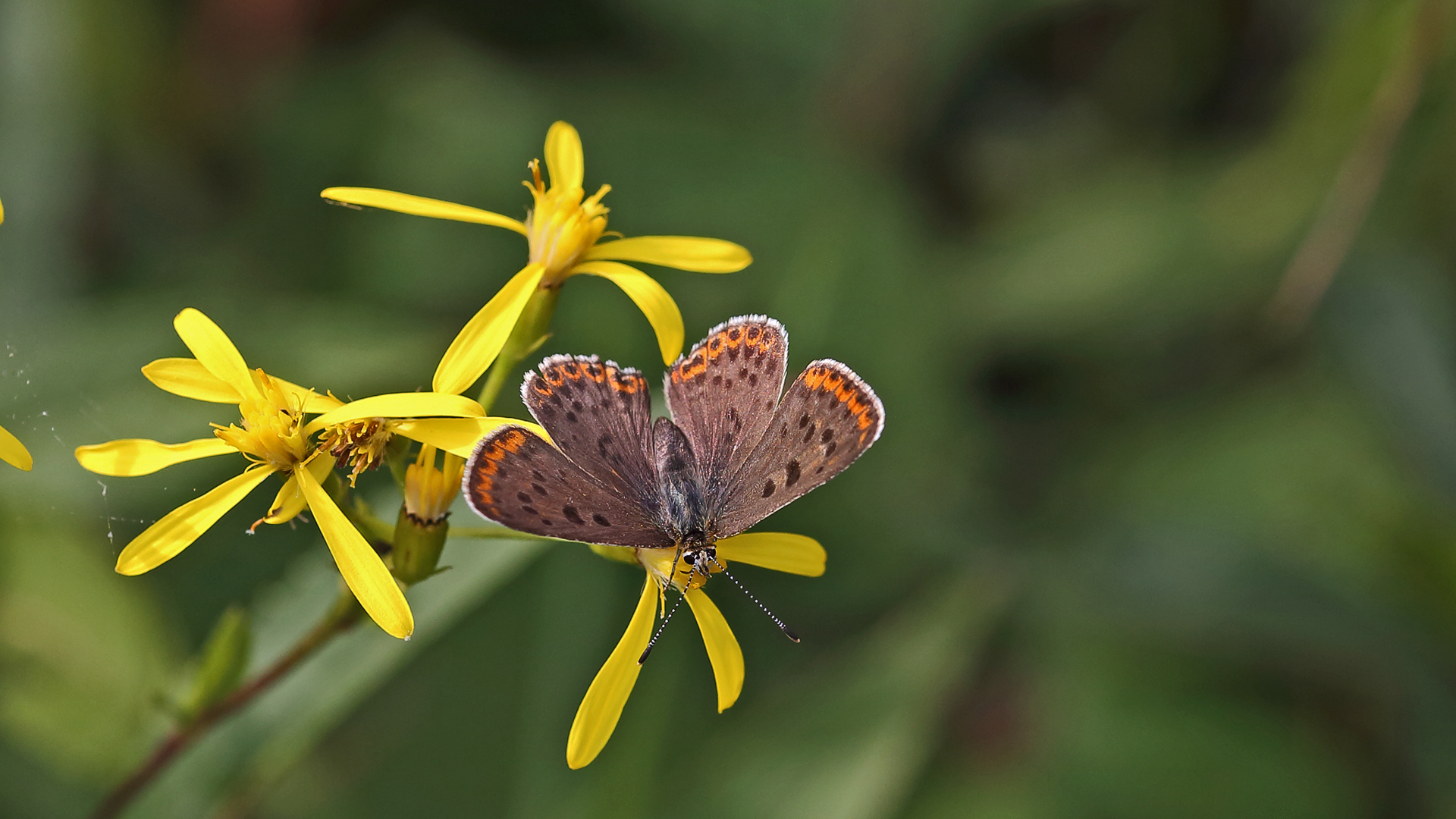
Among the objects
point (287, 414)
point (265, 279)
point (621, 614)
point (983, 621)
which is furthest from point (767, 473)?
point (265, 279)

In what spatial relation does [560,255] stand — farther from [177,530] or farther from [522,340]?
[177,530]

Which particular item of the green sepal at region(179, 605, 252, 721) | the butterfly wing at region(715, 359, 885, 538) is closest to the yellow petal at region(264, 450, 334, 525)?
the green sepal at region(179, 605, 252, 721)

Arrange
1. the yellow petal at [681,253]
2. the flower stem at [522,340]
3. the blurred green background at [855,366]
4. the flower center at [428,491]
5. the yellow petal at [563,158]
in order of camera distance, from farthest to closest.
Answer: the blurred green background at [855,366] → the yellow petal at [563,158] → the yellow petal at [681,253] → the flower stem at [522,340] → the flower center at [428,491]

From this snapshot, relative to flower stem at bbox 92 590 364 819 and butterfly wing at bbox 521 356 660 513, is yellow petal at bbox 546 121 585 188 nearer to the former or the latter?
butterfly wing at bbox 521 356 660 513

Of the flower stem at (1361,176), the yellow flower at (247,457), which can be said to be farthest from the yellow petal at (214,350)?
the flower stem at (1361,176)

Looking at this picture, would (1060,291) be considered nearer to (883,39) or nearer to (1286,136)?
(1286,136)

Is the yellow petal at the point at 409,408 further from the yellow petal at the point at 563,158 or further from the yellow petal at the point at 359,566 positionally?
the yellow petal at the point at 563,158
